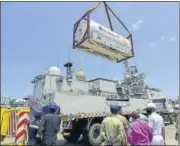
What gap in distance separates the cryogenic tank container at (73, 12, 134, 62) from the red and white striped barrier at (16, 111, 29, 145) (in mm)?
9285

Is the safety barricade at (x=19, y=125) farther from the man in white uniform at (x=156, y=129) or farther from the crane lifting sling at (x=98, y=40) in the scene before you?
the crane lifting sling at (x=98, y=40)

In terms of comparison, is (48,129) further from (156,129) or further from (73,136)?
(73,136)

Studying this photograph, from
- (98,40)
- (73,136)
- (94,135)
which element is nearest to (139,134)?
(94,135)

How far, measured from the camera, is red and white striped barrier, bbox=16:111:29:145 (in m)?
7.50

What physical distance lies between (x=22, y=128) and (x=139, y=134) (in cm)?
339

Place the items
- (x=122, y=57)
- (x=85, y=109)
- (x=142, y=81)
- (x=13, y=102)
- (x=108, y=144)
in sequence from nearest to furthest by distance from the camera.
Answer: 1. (x=108, y=144)
2. (x=85, y=109)
3. (x=13, y=102)
4. (x=122, y=57)
5. (x=142, y=81)

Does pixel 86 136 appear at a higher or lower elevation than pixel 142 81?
lower

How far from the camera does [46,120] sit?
6.36 meters

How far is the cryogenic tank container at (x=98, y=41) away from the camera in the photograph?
16.6m

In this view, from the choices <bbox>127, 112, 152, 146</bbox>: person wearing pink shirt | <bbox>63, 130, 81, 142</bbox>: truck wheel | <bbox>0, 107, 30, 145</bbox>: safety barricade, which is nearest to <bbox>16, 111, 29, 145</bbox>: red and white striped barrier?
<bbox>0, 107, 30, 145</bbox>: safety barricade

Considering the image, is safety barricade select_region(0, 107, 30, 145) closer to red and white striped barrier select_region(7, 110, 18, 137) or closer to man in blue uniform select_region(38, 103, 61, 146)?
red and white striped barrier select_region(7, 110, 18, 137)

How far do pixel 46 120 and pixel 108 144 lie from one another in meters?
1.55

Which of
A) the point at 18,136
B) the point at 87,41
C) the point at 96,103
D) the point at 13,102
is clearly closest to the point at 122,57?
the point at 87,41

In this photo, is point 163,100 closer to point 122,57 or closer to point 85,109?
point 122,57
